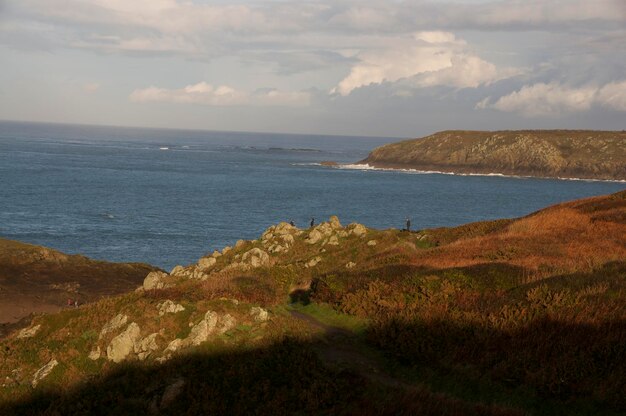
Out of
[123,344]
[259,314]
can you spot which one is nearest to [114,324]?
[123,344]

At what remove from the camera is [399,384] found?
13250 mm

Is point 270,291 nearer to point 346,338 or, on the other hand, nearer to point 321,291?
point 321,291

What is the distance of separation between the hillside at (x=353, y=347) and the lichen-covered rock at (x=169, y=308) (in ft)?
0.20

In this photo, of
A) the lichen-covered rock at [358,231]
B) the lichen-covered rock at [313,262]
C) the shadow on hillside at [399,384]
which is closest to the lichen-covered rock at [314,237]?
the lichen-covered rock at [358,231]

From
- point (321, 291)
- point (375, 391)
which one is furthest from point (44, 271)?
point (375, 391)

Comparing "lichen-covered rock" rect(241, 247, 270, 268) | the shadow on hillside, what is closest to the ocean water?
"lichen-covered rock" rect(241, 247, 270, 268)

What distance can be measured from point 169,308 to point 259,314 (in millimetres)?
3014

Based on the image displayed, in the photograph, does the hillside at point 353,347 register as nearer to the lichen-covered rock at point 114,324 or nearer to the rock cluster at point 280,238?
the lichen-covered rock at point 114,324

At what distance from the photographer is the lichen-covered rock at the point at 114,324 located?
17.2 m

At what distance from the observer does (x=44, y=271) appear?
52.3 m

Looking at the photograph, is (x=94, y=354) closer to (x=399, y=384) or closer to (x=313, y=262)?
(x=399, y=384)

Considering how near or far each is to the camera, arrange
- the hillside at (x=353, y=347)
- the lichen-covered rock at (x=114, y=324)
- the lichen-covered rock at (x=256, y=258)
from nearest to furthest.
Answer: the hillside at (x=353, y=347), the lichen-covered rock at (x=114, y=324), the lichen-covered rock at (x=256, y=258)

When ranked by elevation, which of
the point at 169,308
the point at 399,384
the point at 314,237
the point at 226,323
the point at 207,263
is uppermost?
the point at 226,323

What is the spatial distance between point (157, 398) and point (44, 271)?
4382 centimetres
